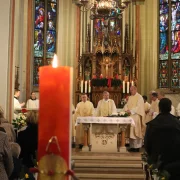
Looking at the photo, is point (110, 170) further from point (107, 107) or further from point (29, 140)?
point (29, 140)

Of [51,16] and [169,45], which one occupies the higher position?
[51,16]

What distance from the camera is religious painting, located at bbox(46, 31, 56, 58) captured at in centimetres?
1634

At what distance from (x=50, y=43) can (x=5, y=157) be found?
44.1ft

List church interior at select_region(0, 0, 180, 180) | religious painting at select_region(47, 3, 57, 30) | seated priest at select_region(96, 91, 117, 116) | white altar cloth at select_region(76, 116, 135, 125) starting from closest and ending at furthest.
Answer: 1. white altar cloth at select_region(76, 116, 135, 125)
2. seated priest at select_region(96, 91, 117, 116)
3. church interior at select_region(0, 0, 180, 180)
4. religious painting at select_region(47, 3, 57, 30)

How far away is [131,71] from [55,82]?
1399 cm

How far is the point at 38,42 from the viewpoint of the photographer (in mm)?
16203

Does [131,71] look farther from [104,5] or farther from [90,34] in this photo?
[104,5]

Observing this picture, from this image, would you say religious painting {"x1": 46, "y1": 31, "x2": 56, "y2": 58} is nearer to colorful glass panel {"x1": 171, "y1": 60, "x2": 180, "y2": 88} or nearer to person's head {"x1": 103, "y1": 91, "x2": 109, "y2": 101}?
colorful glass panel {"x1": 171, "y1": 60, "x2": 180, "y2": 88}

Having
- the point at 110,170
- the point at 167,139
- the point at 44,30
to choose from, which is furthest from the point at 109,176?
the point at 44,30

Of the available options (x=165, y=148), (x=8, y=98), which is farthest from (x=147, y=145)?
(x=8, y=98)

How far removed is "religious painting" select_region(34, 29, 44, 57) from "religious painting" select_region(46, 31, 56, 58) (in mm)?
263

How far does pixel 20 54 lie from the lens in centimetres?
1486

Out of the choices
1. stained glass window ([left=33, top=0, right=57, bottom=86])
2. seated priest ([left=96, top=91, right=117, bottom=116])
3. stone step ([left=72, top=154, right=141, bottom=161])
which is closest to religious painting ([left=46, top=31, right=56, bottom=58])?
stained glass window ([left=33, top=0, right=57, bottom=86])

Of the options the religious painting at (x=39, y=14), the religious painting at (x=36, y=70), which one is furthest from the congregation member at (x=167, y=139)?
the religious painting at (x=39, y=14)
